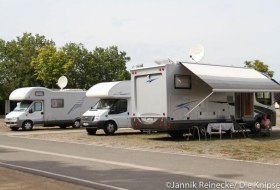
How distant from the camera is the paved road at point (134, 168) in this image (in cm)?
951

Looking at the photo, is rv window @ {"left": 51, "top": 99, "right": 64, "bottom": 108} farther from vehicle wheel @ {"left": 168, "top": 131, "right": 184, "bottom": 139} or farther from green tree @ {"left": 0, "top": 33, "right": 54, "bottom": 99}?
green tree @ {"left": 0, "top": 33, "right": 54, "bottom": 99}

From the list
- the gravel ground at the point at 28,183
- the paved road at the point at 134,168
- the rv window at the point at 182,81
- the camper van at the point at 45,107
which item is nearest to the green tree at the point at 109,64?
the camper van at the point at 45,107

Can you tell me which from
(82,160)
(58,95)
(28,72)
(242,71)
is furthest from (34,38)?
(82,160)

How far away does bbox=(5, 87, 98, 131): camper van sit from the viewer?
29.3m

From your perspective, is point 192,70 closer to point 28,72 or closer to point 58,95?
point 58,95

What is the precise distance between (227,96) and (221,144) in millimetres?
4119

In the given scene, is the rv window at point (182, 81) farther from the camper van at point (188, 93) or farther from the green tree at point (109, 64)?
the green tree at point (109, 64)

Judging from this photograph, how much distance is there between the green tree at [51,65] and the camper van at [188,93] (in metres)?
34.3

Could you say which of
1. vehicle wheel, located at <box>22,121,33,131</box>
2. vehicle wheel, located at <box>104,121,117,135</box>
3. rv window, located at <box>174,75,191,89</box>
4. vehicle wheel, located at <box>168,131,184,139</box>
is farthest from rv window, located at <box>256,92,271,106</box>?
vehicle wheel, located at <box>22,121,33,131</box>

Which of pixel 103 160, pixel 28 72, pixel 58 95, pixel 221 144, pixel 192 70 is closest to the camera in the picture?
pixel 103 160

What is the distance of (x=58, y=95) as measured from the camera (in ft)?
100

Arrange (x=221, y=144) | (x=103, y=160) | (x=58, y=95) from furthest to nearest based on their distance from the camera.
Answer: (x=58, y=95) → (x=221, y=144) → (x=103, y=160)

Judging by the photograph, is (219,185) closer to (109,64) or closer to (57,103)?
(57,103)

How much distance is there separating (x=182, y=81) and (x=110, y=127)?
589 centimetres
